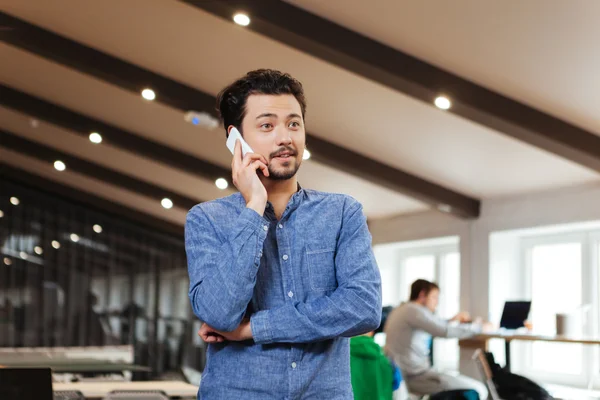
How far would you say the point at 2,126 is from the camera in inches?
448

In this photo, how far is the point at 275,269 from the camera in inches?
52.2

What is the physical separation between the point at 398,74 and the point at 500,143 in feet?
5.53

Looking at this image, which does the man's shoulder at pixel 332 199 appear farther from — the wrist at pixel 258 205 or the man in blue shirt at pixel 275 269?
the wrist at pixel 258 205

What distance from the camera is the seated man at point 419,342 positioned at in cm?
600

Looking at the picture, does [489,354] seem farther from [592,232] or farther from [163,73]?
[163,73]

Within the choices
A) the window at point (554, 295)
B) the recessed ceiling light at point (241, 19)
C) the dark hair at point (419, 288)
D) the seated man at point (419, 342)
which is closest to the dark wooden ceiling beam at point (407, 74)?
the recessed ceiling light at point (241, 19)

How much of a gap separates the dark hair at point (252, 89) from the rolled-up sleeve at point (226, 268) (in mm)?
189

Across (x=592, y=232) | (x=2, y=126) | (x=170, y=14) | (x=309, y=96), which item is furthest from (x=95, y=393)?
(x=2, y=126)

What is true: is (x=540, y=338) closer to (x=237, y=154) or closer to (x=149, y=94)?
(x=149, y=94)

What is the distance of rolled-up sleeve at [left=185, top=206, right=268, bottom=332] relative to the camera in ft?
4.04

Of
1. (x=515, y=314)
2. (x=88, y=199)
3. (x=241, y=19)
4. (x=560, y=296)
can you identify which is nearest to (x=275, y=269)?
(x=241, y=19)

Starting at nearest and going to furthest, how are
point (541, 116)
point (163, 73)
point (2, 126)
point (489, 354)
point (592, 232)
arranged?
point (489, 354) < point (541, 116) < point (163, 73) < point (592, 232) < point (2, 126)

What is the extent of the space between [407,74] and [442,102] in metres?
0.36

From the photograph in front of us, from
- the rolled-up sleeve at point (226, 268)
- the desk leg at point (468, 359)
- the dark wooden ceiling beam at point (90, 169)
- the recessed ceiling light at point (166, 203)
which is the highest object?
the dark wooden ceiling beam at point (90, 169)
